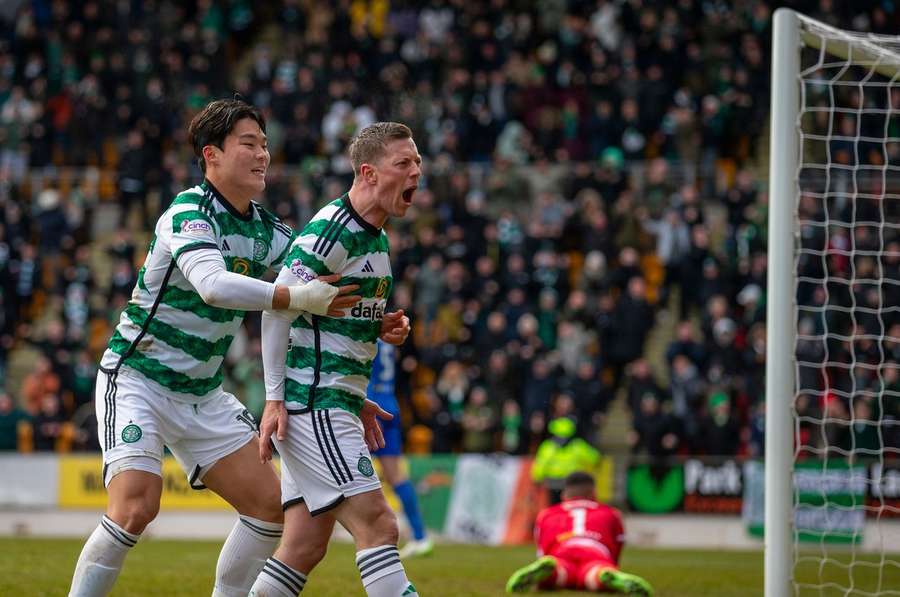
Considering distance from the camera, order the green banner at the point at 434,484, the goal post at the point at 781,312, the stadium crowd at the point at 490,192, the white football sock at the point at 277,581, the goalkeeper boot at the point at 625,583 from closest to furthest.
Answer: the white football sock at the point at 277,581 < the goal post at the point at 781,312 < the goalkeeper boot at the point at 625,583 < the green banner at the point at 434,484 < the stadium crowd at the point at 490,192

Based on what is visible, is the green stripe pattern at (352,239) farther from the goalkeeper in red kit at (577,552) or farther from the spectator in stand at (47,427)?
the spectator in stand at (47,427)

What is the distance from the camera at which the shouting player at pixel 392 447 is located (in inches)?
523

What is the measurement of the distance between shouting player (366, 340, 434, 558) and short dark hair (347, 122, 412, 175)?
6502 mm


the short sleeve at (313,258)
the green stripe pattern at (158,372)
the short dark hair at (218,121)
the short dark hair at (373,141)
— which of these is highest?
the short dark hair at (218,121)

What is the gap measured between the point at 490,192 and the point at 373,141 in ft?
56.7

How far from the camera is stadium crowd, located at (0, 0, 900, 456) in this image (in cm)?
2041

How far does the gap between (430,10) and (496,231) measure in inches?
272

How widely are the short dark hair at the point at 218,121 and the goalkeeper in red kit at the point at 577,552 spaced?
4427mm

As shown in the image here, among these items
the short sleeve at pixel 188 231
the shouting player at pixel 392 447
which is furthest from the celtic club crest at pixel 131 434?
the shouting player at pixel 392 447

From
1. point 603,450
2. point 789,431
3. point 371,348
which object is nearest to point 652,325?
Result: point 603,450

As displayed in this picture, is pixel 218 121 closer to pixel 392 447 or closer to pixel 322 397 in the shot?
pixel 322 397

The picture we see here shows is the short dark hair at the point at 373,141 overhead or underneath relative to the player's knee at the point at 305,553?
overhead

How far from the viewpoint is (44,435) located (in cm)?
2112

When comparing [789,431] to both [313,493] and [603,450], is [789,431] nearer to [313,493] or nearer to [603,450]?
[313,493]
